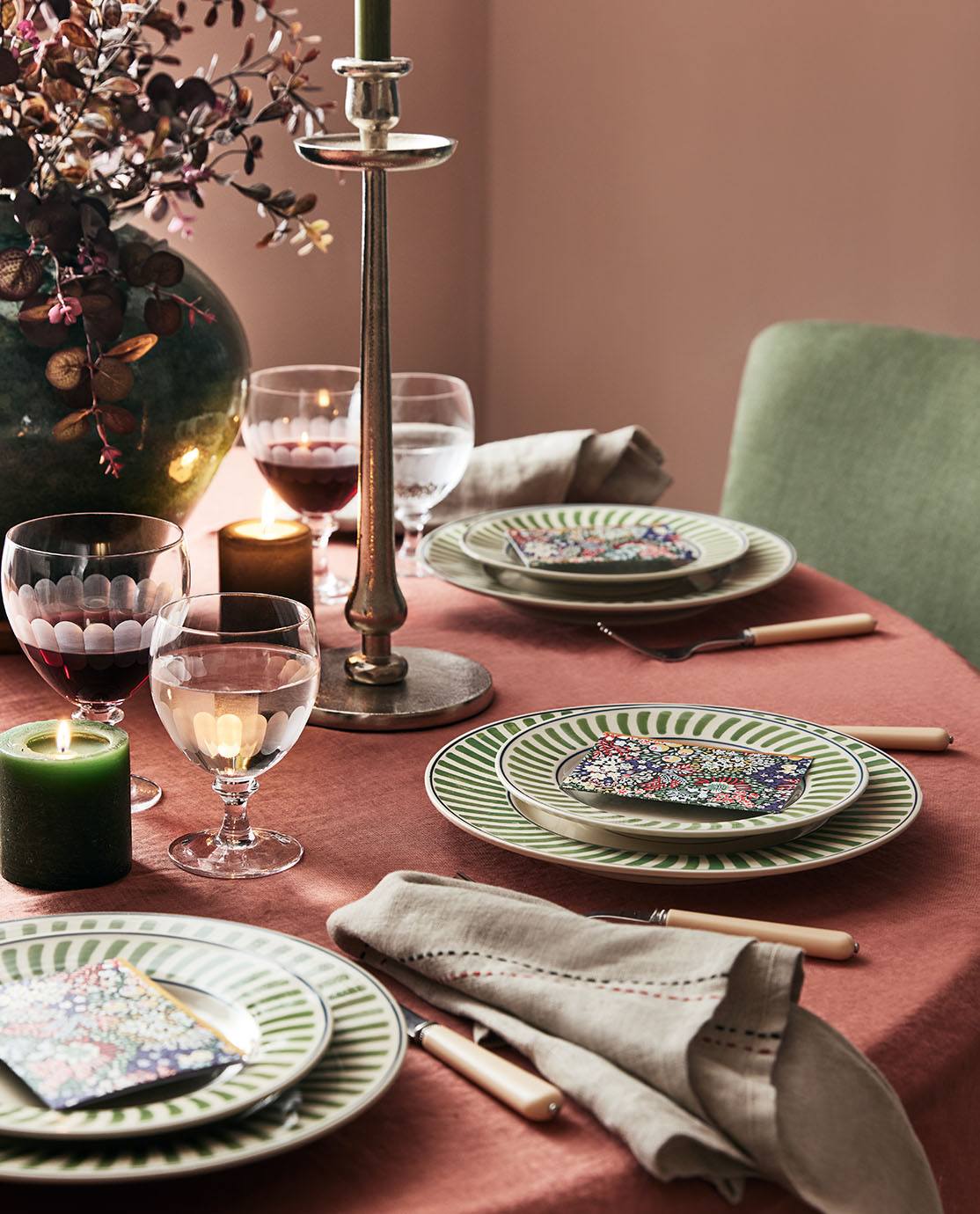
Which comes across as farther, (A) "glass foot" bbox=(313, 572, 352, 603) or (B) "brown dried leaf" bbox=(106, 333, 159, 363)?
(A) "glass foot" bbox=(313, 572, 352, 603)

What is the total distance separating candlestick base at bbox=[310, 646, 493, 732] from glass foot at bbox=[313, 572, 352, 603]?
179mm

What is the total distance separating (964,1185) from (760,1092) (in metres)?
0.20

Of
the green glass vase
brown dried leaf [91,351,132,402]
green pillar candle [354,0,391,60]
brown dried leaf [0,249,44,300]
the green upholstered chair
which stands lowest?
the green upholstered chair

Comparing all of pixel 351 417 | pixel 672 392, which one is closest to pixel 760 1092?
pixel 351 417

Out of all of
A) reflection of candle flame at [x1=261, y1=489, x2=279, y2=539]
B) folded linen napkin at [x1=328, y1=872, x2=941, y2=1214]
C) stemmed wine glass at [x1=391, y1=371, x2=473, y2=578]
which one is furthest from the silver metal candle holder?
folded linen napkin at [x1=328, y1=872, x2=941, y2=1214]

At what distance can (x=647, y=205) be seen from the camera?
3.22 metres

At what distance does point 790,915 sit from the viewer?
0.81m

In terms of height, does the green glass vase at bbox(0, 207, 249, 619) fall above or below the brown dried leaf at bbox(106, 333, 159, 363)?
below

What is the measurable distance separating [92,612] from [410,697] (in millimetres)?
252

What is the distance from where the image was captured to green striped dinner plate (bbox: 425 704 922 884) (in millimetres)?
821

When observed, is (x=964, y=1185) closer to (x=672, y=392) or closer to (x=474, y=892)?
(x=474, y=892)

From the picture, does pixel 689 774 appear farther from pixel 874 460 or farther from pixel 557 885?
pixel 874 460

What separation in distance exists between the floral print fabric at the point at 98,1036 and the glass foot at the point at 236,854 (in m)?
0.18

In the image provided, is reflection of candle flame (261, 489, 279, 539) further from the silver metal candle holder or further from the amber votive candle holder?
the silver metal candle holder
